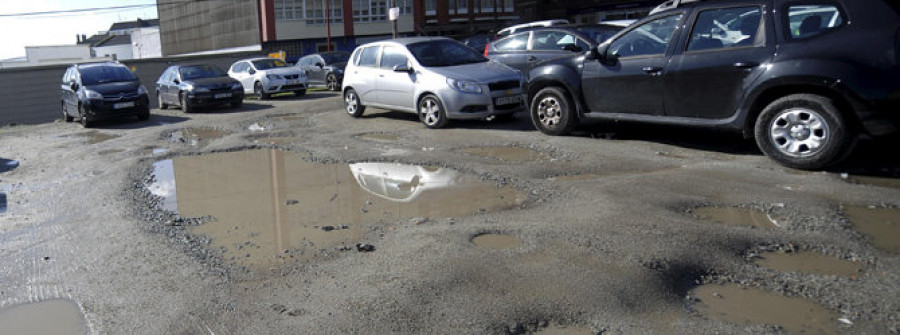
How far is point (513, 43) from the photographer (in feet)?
47.4

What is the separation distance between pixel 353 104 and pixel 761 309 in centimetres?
1101

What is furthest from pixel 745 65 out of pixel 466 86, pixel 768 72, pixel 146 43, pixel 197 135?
pixel 146 43

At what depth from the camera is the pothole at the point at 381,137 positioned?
35.6ft

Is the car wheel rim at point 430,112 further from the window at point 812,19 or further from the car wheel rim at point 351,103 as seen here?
the window at point 812,19

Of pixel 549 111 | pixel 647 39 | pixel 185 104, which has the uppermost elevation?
pixel 647 39

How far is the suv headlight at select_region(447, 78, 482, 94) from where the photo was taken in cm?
1102

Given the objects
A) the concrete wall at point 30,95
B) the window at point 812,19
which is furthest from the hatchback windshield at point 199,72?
the window at point 812,19

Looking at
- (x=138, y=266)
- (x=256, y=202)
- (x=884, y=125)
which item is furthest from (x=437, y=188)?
(x=884, y=125)

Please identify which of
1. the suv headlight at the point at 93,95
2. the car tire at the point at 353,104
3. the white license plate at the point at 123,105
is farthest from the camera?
the white license plate at the point at 123,105

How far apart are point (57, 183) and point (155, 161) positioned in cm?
144

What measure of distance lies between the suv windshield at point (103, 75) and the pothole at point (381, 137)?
8935 mm

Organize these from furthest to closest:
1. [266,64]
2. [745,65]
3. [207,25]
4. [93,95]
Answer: [207,25], [266,64], [93,95], [745,65]

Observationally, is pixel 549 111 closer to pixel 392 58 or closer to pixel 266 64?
pixel 392 58

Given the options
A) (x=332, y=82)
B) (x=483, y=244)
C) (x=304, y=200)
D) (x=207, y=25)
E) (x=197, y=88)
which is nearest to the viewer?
(x=483, y=244)
